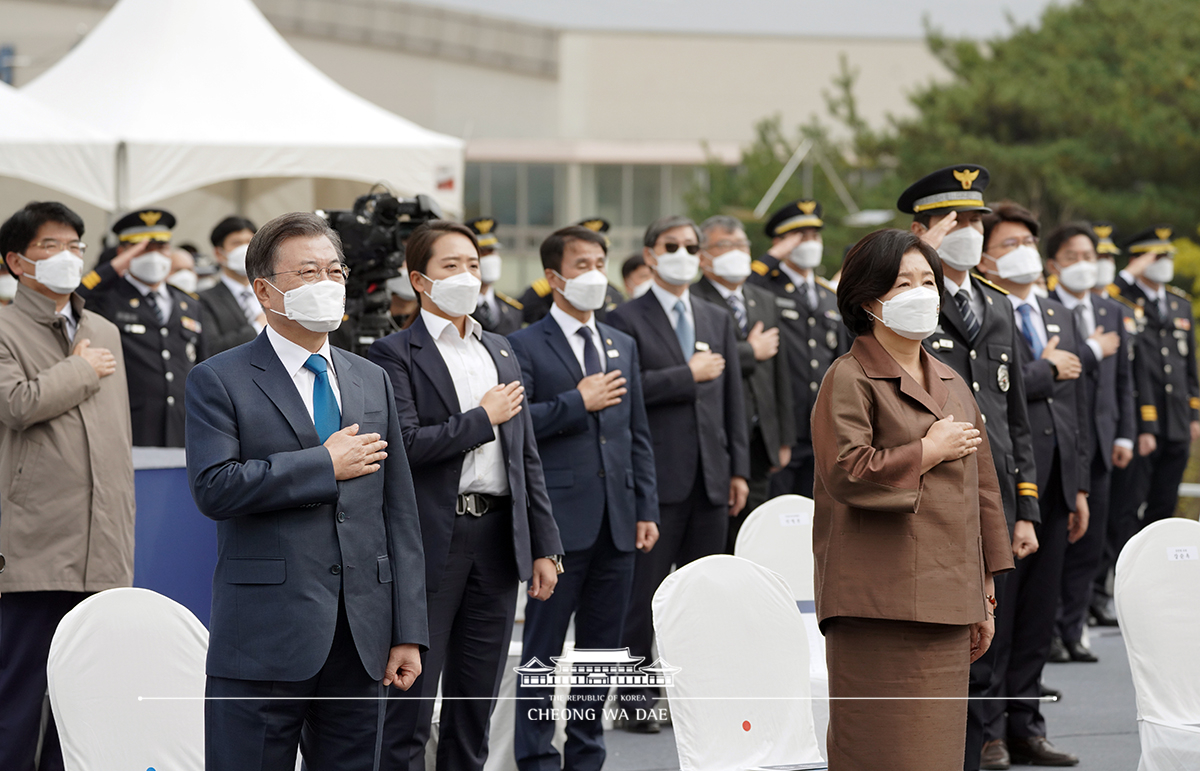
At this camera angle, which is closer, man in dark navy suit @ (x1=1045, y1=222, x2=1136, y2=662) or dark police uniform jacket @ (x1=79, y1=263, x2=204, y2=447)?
man in dark navy suit @ (x1=1045, y1=222, x2=1136, y2=662)

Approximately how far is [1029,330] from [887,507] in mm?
2737

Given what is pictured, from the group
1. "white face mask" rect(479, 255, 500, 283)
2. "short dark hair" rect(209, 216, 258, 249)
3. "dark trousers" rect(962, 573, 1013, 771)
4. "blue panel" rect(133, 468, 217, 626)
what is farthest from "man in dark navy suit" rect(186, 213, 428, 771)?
"short dark hair" rect(209, 216, 258, 249)

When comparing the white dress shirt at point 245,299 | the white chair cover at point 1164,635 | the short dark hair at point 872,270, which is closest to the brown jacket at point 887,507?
the short dark hair at point 872,270

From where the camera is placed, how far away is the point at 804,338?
7.34 meters

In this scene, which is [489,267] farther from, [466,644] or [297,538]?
[297,538]

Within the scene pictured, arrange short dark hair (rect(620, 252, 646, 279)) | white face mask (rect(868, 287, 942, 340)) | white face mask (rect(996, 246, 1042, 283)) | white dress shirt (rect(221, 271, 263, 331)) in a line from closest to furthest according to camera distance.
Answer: white face mask (rect(868, 287, 942, 340))
white face mask (rect(996, 246, 1042, 283))
white dress shirt (rect(221, 271, 263, 331))
short dark hair (rect(620, 252, 646, 279))

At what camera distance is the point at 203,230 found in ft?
46.1

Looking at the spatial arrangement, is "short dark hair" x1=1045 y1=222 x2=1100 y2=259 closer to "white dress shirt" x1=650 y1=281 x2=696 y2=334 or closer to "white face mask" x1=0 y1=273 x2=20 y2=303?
"white dress shirt" x1=650 y1=281 x2=696 y2=334

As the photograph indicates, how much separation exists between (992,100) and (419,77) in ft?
75.5

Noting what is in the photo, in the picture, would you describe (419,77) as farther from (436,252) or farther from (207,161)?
(436,252)

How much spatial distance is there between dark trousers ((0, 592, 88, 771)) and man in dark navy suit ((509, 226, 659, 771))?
1.59 metres

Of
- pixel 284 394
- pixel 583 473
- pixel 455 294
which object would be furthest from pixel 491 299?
pixel 284 394

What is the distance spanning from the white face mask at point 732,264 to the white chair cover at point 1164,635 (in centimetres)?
288

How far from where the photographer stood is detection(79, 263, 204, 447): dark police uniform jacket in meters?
6.84
